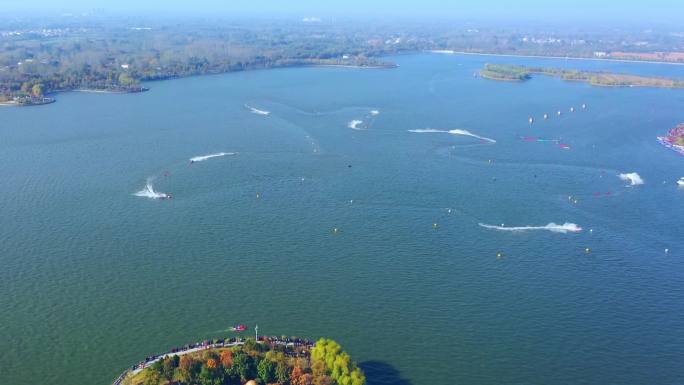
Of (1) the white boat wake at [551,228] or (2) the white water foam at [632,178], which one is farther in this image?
(2) the white water foam at [632,178]

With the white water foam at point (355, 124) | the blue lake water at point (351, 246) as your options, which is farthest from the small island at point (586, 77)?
A: the white water foam at point (355, 124)

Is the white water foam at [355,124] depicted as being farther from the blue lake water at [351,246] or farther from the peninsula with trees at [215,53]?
the peninsula with trees at [215,53]

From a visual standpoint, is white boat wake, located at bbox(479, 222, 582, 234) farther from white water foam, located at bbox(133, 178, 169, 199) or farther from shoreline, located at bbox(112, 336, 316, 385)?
white water foam, located at bbox(133, 178, 169, 199)

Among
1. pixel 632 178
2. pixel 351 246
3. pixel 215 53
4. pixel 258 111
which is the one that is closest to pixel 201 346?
pixel 351 246

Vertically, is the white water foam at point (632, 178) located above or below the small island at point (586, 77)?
below

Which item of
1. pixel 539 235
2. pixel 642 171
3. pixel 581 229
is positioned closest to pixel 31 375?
pixel 539 235

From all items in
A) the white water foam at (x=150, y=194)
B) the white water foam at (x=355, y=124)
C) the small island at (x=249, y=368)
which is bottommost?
the small island at (x=249, y=368)

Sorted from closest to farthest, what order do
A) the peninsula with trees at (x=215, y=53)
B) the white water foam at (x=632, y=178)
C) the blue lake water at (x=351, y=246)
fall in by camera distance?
1. the blue lake water at (x=351, y=246)
2. the white water foam at (x=632, y=178)
3. the peninsula with trees at (x=215, y=53)
